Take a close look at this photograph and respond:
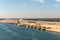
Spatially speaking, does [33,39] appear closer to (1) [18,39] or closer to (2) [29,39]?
(2) [29,39]

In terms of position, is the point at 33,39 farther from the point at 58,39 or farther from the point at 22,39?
the point at 58,39

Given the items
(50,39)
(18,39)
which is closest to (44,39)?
(50,39)

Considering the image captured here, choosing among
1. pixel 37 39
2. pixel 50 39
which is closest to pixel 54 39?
pixel 50 39

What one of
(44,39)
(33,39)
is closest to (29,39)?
(33,39)

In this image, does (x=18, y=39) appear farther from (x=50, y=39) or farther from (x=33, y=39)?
(x=50, y=39)

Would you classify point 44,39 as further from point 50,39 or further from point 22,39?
point 22,39
